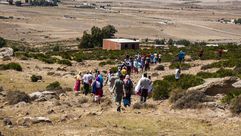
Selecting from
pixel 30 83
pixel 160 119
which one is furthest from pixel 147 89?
pixel 30 83

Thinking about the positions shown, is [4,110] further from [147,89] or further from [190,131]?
[190,131]

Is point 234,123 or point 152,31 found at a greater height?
point 234,123

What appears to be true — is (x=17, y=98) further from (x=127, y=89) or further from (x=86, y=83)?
(x=127, y=89)

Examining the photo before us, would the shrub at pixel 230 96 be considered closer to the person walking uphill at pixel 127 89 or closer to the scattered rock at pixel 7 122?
the person walking uphill at pixel 127 89

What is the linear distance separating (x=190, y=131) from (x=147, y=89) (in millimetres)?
4992

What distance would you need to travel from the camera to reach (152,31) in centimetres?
14750

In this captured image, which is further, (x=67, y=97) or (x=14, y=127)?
(x=67, y=97)

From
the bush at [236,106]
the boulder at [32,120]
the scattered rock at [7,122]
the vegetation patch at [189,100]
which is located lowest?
the scattered rock at [7,122]

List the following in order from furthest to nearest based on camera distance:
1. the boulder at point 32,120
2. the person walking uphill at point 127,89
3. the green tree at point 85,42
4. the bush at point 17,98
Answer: the green tree at point 85,42
the bush at point 17,98
the person walking uphill at point 127,89
the boulder at point 32,120

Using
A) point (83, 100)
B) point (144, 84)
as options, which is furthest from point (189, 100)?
point (83, 100)

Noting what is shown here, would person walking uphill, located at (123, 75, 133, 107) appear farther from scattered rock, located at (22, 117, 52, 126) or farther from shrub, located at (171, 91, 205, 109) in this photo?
scattered rock, located at (22, 117, 52, 126)

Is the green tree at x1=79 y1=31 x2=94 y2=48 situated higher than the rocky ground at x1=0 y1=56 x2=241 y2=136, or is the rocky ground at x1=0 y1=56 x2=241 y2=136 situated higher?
the rocky ground at x1=0 y1=56 x2=241 y2=136

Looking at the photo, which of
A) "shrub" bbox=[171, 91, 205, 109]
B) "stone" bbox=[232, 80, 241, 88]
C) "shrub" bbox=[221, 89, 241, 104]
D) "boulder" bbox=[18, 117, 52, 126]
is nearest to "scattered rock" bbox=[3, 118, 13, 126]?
"boulder" bbox=[18, 117, 52, 126]

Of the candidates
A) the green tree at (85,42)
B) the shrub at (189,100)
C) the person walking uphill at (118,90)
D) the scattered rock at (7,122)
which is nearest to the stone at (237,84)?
the shrub at (189,100)
